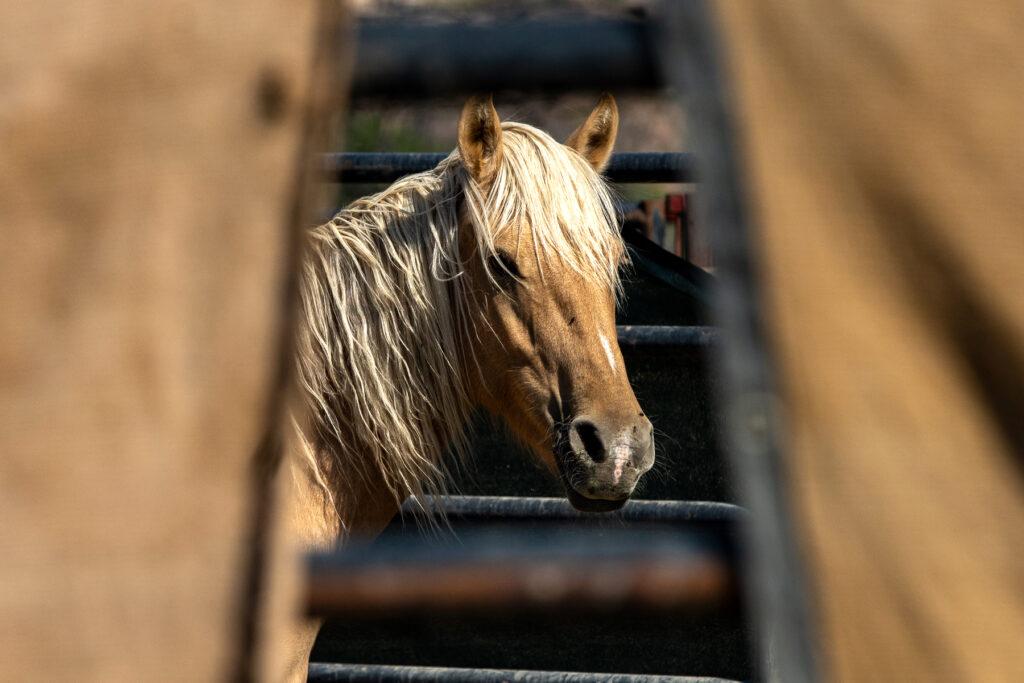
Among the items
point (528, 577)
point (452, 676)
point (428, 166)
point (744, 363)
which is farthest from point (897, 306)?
point (428, 166)

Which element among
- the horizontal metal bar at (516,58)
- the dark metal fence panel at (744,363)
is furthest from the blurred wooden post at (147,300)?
the dark metal fence panel at (744,363)

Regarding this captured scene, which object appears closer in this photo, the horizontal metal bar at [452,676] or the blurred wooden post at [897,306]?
the blurred wooden post at [897,306]

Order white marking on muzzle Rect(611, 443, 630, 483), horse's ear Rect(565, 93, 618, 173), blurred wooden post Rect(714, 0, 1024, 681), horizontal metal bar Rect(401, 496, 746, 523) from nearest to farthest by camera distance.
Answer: blurred wooden post Rect(714, 0, 1024, 681) < white marking on muzzle Rect(611, 443, 630, 483) < horizontal metal bar Rect(401, 496, 746, 523) < horse's ear Rect(565, 93, 618, 173)

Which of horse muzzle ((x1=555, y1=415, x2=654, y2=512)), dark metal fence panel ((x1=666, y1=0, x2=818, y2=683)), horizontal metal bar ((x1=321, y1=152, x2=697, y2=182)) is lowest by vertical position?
horse muzzle ((x1=555, y1=415, x2=654, y2=512))

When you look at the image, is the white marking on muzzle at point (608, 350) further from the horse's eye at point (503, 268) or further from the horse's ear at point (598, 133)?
the horse's ear at point (598, 133)

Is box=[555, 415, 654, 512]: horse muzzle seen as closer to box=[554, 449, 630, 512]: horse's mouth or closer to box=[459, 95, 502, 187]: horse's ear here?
box=[554, 449, 630, 512]: horse's mouth

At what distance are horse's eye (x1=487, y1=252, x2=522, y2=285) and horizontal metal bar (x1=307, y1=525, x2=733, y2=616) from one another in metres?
1.35

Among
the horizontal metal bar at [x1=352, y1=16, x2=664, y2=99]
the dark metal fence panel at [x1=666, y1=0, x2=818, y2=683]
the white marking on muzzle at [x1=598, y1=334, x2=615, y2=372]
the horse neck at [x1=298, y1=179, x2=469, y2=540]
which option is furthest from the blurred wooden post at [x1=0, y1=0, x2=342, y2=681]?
the white marking on muzzle at [x1=598, y1=334, x2=615, y2=372]

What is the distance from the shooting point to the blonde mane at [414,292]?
1.86 m

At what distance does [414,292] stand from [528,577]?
1395 mm

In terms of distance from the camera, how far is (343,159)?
6.98ft

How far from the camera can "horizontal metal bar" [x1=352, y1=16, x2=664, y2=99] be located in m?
0.62

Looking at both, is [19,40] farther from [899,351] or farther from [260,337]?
[899,351]

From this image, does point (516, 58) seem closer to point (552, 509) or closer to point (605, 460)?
point (605, 460)
